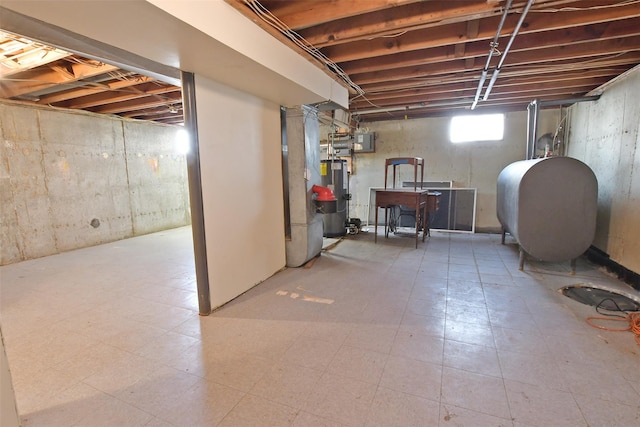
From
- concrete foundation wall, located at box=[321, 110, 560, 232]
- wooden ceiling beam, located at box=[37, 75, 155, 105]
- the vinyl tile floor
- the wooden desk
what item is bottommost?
the vinyl tile floor

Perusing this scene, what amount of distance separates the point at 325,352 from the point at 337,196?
147 inches

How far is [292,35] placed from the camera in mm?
2428

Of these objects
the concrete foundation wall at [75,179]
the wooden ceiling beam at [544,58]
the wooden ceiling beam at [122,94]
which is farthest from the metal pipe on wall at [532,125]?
the concrete foundation wall at [75,179]

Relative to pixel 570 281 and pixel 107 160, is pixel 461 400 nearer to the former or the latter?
pixel 570 281

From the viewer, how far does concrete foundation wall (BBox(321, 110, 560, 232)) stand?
552 centimetres

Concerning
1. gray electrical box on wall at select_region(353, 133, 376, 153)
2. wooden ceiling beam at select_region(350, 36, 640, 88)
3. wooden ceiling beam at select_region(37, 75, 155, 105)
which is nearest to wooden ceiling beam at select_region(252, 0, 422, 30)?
wooden ceiling beam at select_region(350, 36, 640, 88)

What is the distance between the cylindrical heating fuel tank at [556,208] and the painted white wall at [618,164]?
0.45m

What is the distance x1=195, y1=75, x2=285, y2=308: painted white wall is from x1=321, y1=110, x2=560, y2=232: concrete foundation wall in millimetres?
3428

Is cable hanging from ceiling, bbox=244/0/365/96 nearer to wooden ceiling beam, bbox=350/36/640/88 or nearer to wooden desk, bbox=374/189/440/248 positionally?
wooden ceiling beam, bbox=350/36/640/88

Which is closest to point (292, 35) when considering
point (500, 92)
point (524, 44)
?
point (524, 44)

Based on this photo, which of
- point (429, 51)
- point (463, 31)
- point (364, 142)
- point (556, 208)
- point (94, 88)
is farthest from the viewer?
point (364, 142)

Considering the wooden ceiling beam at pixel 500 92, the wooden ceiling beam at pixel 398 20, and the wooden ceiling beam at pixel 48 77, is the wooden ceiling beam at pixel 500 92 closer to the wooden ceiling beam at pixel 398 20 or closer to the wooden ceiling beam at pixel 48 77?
the wooden ceiling beam at pixel 398 20

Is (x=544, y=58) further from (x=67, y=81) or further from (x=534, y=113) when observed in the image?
(x=67, y=81)

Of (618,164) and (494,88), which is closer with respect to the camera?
(618,164)
